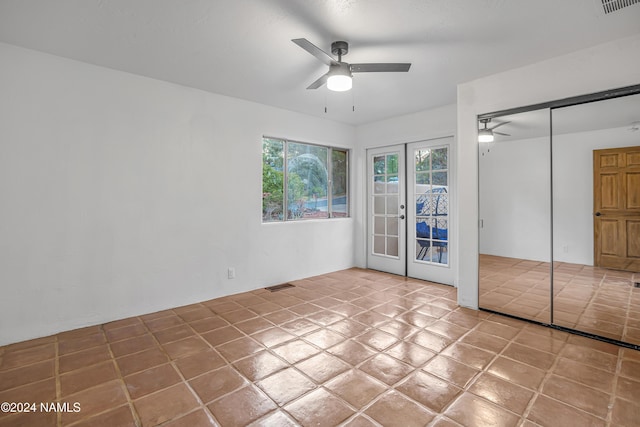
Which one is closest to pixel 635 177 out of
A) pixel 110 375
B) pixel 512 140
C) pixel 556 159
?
pixel 556 159

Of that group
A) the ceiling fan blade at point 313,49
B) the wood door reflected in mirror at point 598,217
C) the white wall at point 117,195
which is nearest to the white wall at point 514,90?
the wood door reflected in mirror at point 598,217

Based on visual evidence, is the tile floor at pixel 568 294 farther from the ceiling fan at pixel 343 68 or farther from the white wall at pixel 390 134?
the ceiling fan at pixel 343 68

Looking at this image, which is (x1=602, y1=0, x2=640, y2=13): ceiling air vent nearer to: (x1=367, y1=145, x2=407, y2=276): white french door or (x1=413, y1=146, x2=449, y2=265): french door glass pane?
(x1=413, y1=146, x2=449, y2=265): french door glass pane

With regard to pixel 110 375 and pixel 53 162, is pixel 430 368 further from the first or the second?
pixel 53 162

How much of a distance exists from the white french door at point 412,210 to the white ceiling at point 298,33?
4.76 ft

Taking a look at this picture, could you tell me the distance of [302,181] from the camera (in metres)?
4.96

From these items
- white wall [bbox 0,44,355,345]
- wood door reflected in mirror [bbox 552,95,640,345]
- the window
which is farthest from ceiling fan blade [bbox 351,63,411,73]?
the window

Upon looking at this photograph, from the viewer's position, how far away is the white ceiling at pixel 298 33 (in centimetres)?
216

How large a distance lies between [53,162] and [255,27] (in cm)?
225

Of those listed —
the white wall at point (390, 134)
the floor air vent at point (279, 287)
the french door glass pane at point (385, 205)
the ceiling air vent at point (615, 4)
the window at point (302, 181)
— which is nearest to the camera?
the ceiling air vent at point (615, 4)

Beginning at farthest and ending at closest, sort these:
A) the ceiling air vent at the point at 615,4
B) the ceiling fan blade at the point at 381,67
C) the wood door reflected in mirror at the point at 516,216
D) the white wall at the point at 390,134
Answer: the white wall at the point at 390,134
the wood door reflected in mirror at the point at 516,216
the ceiling fan blade at the point at 381,67
the ceiling air vent at the point at 615,4

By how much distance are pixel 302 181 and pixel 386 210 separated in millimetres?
1547

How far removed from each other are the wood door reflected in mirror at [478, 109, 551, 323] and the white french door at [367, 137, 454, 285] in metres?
1.00

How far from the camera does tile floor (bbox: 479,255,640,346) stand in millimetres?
2740
